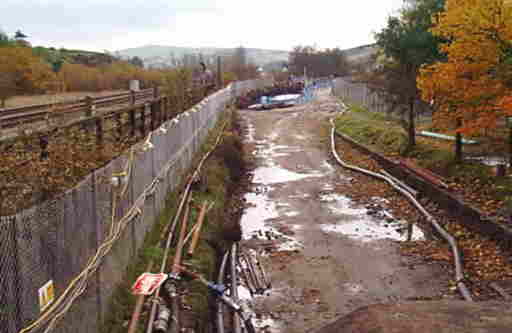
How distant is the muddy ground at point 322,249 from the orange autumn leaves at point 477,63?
346cm

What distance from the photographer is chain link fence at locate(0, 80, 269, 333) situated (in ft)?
15.0

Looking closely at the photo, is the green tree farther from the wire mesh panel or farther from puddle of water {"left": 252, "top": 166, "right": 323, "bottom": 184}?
the wire mesh panel

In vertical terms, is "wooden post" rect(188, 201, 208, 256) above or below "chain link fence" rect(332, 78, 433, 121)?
below

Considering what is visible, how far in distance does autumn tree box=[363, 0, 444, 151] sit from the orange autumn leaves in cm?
608

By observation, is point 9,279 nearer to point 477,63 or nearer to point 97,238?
point 97,238

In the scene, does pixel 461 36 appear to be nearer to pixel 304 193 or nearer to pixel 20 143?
pixel 304 193

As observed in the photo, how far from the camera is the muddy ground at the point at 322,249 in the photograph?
10344 millimetres

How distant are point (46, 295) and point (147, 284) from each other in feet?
9.24

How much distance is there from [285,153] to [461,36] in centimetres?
1655

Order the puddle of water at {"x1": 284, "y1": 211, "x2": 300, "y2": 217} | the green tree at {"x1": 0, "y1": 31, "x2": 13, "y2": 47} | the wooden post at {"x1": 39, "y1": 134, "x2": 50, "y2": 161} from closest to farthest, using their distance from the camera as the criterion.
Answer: the wooden post at {"x1": 39, "y1": 134, "x2": 50, "y2": 161}, the puddle of water at {"x1": 284, "y1": 211, "x2": 300, "y2": 217}, the green tree at {"x1": 0, "y1": 31, "x2": 13, "y2": 47}

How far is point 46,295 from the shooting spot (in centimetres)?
520

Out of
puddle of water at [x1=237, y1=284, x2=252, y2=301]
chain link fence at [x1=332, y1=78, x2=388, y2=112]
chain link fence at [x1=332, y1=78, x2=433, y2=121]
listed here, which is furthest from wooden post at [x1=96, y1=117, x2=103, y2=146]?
chain link fence at [x1=332, y1=78, x2=388, y2=112]

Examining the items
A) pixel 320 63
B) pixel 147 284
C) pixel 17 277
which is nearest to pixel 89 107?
pixel 147 284

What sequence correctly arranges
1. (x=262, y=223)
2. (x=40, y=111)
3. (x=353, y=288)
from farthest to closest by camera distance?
(x=262, y=223)
(x=40, y=111)
(x=353, y=288)
